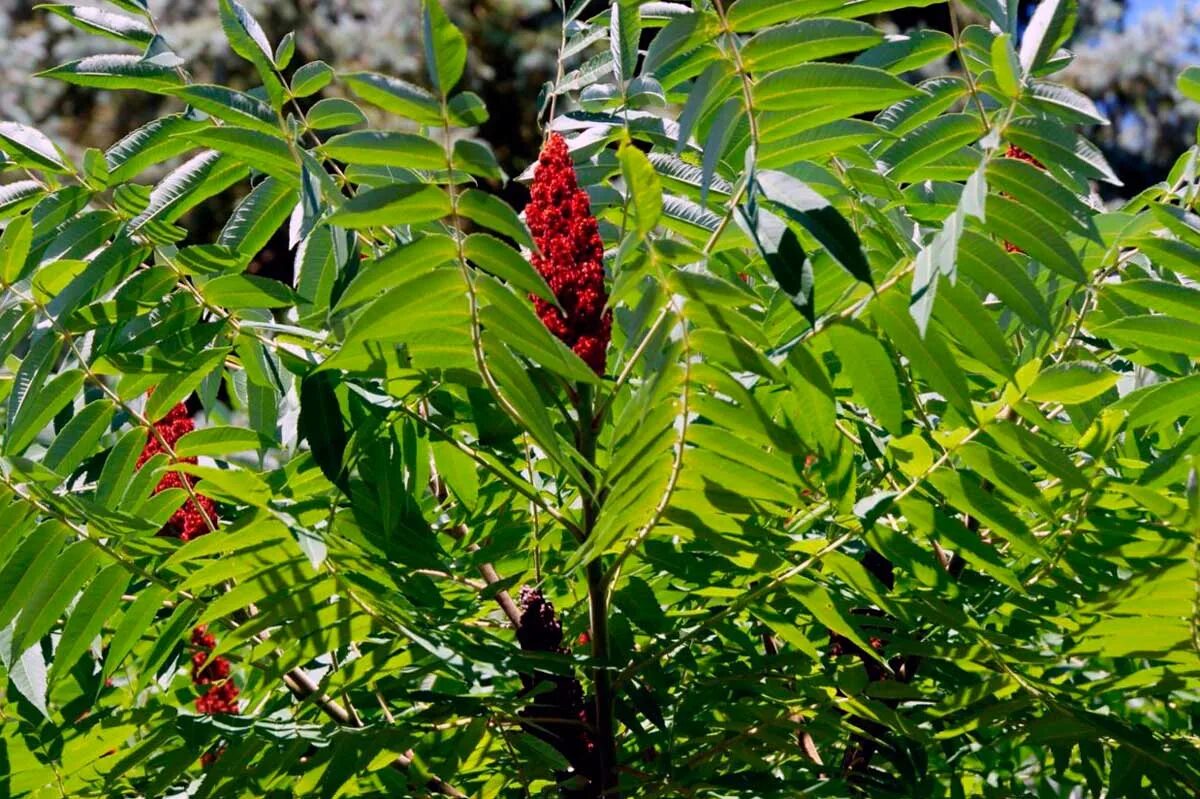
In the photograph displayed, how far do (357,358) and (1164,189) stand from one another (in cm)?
129

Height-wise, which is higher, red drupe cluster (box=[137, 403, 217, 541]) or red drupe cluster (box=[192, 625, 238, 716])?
red drupe cluster (box=[137, 403, 217, 541])

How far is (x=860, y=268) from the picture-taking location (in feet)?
4.11

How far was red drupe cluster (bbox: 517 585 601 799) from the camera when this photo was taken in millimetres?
1890

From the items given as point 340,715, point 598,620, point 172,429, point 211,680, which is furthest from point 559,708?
point 211,680

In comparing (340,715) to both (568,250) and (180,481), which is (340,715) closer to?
(180,481)

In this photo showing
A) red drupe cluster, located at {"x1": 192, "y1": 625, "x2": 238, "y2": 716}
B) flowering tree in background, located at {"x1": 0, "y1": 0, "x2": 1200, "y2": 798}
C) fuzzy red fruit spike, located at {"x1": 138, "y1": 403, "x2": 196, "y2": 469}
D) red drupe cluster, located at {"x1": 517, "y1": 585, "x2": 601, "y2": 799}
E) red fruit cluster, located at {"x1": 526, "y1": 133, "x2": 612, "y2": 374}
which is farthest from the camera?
red drupe cluster, located at {"x1": 192, "y1": 625, "x2": 238, "y2": 716}

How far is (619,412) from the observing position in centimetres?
189

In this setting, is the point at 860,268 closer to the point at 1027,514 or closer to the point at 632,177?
the point at 632,177

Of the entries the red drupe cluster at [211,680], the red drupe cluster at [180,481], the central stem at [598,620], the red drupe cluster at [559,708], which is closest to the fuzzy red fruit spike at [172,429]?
the red drupe cluster at [180,481]

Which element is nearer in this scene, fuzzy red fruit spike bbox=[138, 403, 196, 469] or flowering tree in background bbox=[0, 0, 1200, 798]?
flowering tree in background bbox=[0, 0, 1200, 798]

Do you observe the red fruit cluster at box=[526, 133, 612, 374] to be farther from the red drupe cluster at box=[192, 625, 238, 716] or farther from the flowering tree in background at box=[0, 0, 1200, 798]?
the red drupe cluster at box=[192, 625, 238, 716]

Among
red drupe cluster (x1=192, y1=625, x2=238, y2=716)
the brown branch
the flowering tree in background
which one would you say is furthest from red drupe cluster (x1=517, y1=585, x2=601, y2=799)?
red drupe cluster (x1=192, y1=625, x2=238, y2=716)

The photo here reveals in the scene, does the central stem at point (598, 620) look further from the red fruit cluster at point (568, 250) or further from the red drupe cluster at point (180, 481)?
the red drupe cluster at point (180, 481)

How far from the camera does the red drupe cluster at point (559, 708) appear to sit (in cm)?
189
